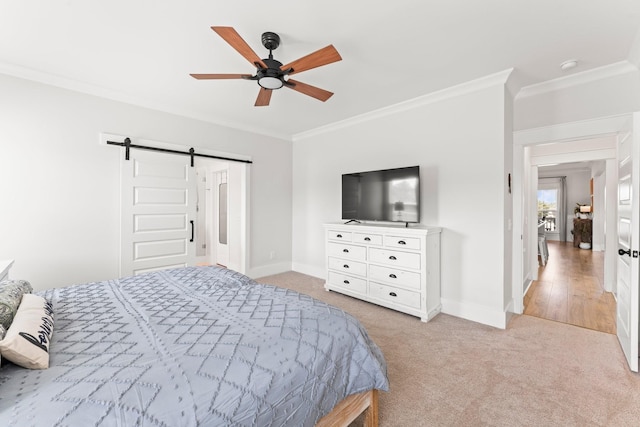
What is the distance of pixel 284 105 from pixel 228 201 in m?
2.40

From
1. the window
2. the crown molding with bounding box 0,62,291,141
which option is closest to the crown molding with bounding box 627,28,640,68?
the crown molding with bounding box 0,62,291,141

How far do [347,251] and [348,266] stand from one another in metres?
0.20

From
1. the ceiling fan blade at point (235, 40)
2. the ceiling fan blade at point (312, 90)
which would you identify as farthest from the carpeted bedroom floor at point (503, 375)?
the ceiling fan blade at point (235, 40)

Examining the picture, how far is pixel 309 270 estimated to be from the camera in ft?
16.4

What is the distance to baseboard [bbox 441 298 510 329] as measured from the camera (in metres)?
2.89

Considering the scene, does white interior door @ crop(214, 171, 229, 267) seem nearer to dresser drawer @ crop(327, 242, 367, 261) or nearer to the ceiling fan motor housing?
dresser drawer @ crop(327, 242, 367, 261)

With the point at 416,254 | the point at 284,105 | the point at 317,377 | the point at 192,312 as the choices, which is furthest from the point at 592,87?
the point at 192,312

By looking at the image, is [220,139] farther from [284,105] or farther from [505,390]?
[505,390]

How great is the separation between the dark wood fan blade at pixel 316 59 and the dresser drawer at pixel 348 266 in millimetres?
2412

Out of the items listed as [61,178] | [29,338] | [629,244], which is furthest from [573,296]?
[61,178]

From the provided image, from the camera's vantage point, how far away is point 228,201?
5.36 meters

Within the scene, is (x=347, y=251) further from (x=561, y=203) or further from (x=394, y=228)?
(x=561, y=203)

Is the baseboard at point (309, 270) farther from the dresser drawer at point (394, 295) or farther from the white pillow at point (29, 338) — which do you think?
the white pillow at point (29, 338)

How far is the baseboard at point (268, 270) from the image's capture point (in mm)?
4730
